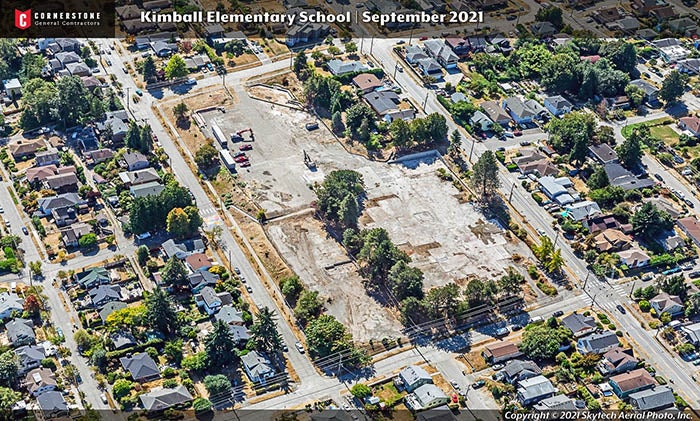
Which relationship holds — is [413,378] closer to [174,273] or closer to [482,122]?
[174,273]

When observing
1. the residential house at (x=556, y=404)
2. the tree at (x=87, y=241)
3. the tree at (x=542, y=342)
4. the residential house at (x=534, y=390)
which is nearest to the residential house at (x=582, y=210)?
the tree at (x=542, y=342)

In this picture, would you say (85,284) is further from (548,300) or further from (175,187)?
(548,300)

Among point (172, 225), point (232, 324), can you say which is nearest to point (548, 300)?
point (232, 324)

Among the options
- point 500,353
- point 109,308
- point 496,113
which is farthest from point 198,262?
point 496,113

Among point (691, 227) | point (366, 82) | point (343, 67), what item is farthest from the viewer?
point (343, 67)

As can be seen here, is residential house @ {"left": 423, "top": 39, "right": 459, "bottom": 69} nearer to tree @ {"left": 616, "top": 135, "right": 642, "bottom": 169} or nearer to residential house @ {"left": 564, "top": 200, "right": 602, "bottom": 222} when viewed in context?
tree @ {"left": 616, "top": 135, "right": 642, "bottom": 169}

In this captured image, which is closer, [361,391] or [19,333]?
[361,391]

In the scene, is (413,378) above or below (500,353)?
below

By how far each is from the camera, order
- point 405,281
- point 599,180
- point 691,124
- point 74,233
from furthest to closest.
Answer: point 691,124
point 599,180
point 74,233
point 405,281

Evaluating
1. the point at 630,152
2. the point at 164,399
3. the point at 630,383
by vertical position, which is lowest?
the point at 164,399
